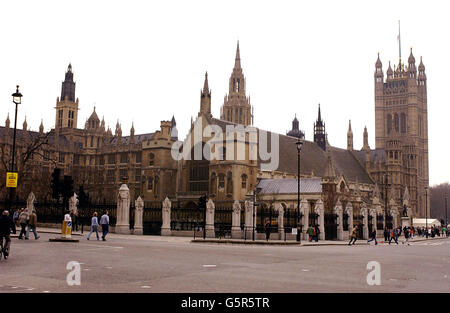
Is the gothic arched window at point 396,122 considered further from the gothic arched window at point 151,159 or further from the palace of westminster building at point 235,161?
the gothic arched window at point 151,159

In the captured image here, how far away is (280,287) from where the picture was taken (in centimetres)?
1048

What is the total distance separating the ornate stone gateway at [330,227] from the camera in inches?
1631

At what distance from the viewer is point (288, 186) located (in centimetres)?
6222

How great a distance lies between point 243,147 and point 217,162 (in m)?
3.97

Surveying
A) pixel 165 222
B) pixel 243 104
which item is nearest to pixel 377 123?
pixel 243 104

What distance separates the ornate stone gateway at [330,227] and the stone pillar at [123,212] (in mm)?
16332

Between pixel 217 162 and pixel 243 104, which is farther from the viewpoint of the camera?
pixel 243 104

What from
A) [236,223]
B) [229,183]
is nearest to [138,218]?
[236,223]

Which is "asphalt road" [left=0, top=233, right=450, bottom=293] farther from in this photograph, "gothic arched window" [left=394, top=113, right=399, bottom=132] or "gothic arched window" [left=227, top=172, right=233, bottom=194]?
"gothic arched window" [left=394, top=113, right=399, bottom=132]

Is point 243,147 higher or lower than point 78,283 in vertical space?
higher

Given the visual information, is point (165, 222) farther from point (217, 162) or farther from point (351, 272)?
point (217, 162)

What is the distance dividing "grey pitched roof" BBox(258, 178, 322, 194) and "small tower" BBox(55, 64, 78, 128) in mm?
66400

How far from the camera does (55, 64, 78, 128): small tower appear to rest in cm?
11788

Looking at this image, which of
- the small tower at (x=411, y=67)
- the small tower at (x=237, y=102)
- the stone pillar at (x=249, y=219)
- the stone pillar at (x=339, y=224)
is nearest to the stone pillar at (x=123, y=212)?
the stone pillar at (x=249, y=219)
